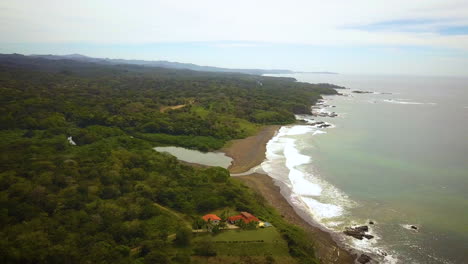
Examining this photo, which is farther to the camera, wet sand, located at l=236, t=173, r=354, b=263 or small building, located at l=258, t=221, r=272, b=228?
small building, located at l=258, t=221, r=272, b=228

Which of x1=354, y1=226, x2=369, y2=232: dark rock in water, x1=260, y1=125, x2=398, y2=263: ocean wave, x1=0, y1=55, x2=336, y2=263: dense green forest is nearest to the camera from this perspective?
x1=0, y1=55, x2=336, y2=263: dense green forest

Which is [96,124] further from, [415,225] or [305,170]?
[415,225]

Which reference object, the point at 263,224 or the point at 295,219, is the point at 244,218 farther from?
the point at 295,219

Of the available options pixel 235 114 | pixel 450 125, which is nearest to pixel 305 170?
pixel 235 114

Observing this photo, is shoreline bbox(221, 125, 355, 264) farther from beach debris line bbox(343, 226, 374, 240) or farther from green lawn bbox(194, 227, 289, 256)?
green lawn bbox(194, 227, 289, 256)

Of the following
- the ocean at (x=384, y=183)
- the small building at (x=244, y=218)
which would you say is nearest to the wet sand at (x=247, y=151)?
the ocean at (x=384, y=183)

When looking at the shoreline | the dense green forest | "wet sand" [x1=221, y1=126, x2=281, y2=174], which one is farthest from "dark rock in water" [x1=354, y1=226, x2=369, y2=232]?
"wet sand" [x1=221, y1=126, x2=281, y2=174]

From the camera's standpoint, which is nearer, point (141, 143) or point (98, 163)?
point (98, 163)

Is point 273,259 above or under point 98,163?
under

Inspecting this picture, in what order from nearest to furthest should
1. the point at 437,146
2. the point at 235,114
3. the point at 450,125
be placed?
the point at 437,146 < the point at 450,125 < the point at 235,114
